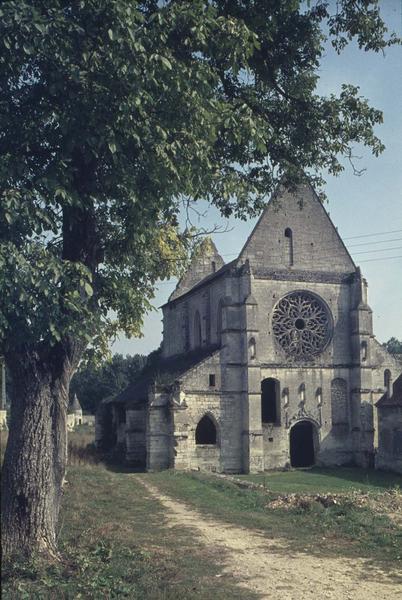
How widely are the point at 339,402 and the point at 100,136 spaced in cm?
2666

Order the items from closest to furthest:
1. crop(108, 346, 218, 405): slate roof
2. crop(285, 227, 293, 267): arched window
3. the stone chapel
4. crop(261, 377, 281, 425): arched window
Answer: the stone chapel, crop(108, 346, 218, 405): slate roof, crop(261, 377, 281, 425): arched window, crop(285, 227, 293, 267): arched window

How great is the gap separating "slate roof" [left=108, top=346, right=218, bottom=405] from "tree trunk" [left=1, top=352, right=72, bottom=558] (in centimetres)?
2018

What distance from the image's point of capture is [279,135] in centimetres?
1463

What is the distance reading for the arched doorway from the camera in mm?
33156

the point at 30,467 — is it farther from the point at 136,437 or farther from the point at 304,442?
the point at 304,442

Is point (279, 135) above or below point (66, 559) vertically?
above

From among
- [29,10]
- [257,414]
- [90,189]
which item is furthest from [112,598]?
[257,414]

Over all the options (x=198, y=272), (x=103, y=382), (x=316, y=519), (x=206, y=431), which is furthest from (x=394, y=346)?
(x=316, y=519)

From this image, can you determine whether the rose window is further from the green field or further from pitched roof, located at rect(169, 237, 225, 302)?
pitched roof, located at rect(169, 237, 225, 302)

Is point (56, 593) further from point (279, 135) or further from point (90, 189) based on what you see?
point (279, 135)

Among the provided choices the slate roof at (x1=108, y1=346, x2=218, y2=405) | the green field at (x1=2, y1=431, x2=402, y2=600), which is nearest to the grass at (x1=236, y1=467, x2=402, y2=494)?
the green field at (x1=2, y1=431, x2=402, y2=600)

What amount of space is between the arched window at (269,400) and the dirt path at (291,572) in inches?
754

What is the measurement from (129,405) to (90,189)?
23931 mm

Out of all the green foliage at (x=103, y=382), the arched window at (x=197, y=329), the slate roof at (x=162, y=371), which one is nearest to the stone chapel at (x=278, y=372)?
the slate roof at (x=162, y=371)
